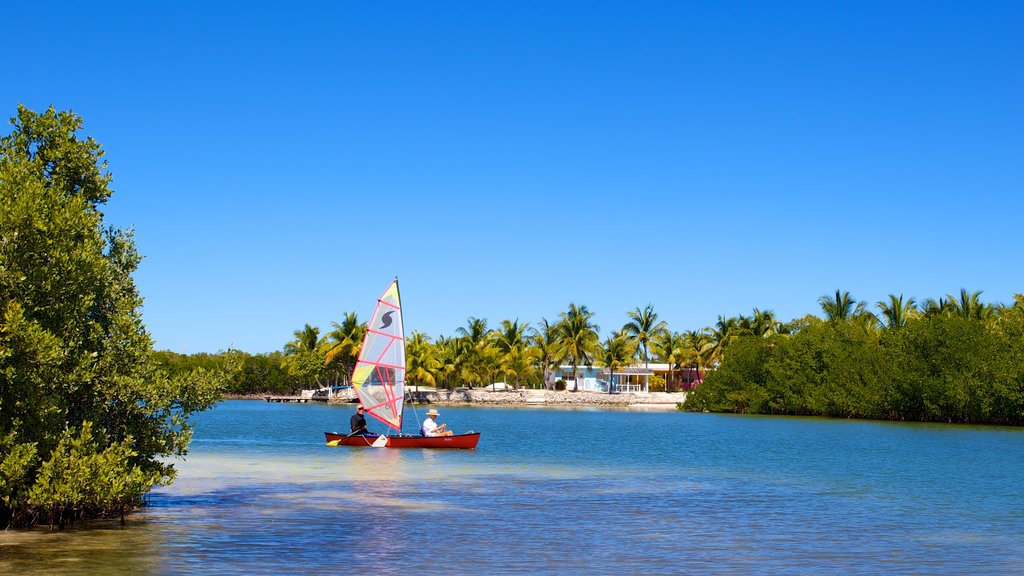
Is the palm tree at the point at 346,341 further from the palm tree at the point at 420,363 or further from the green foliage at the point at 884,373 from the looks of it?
the green foliage at the point at 884,373

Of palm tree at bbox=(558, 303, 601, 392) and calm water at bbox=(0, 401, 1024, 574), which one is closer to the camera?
calm water at bbox=(0, 401, 1024, 574)

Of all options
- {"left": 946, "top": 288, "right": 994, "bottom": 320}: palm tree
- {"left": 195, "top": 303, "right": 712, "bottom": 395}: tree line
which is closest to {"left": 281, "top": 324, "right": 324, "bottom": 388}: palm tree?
{"left": 195, "top": 303, "right": 712, "bottom": 395}: tree line

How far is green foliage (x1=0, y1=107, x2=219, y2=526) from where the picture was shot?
16.5m

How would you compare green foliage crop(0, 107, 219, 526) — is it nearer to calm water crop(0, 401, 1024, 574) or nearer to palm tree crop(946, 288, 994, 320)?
calm water crop(0, 401, 1024, 574)

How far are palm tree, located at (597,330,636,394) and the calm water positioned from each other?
8404 centimetres

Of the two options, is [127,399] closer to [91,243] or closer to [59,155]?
[91,243]

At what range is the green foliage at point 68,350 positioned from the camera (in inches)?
651

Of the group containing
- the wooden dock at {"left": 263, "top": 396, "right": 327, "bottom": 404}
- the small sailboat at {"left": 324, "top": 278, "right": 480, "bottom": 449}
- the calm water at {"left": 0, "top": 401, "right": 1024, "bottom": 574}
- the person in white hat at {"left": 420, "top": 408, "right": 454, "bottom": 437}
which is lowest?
the calm water at {"left": 0, "top": 401, "right": 1024, "bottom": 574}

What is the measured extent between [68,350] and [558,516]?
37.2 ft

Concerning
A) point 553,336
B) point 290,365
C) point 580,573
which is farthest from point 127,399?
point 290,365

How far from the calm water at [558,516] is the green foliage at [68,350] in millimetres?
1300

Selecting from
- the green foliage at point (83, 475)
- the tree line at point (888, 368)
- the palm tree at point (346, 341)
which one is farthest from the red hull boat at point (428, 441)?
the palm tree at point (346, 341)

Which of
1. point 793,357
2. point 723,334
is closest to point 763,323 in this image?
point 723,334

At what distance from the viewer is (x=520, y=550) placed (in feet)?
60.6
